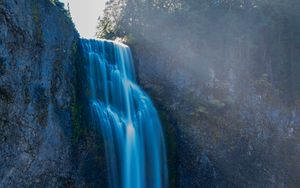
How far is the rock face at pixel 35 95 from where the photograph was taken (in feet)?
44.2

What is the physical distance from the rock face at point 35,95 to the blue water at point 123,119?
1701 millimetres

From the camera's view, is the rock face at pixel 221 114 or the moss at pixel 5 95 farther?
the rock face at pixel 221 114

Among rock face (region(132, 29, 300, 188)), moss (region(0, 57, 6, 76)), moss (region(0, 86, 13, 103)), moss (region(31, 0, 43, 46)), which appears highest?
moss (region(31, 0, 43, 46))

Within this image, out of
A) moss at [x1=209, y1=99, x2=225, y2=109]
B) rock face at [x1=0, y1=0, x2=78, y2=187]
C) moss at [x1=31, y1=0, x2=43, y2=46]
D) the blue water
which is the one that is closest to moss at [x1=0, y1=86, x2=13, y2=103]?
rock face at [x1=0, y1=0, x2=78, y2=187]

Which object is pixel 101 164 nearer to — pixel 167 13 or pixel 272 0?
pixel 167 13

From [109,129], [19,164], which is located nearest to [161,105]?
[109,129]

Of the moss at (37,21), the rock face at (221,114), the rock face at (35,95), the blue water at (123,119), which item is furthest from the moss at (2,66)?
the rock face at (221,114)

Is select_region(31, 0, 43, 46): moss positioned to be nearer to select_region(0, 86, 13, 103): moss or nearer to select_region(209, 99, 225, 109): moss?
select_region(0, 86, 13, 103): moss

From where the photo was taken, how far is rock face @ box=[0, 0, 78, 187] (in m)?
13.5

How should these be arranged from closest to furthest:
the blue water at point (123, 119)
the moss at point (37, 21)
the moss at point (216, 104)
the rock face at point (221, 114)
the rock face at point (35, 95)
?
the rock face at point (35, 95) → the moss at point (37, 21) → the blue water at point (123, 119) → the rock face at point (221, 114) → the moss at point (216, 104)

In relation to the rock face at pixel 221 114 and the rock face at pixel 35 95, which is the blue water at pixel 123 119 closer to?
the rock face at pixel 221 114

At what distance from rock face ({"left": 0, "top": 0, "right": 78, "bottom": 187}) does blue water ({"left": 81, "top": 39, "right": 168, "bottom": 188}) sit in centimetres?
170

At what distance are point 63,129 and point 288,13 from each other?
17.2m

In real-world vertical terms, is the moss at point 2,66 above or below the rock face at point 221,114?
above
